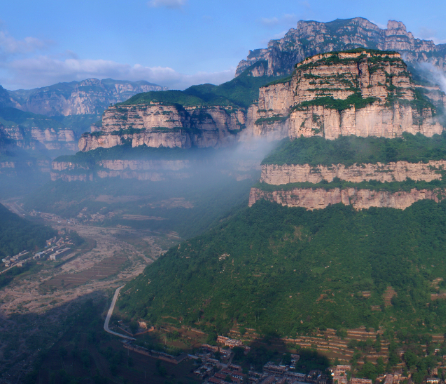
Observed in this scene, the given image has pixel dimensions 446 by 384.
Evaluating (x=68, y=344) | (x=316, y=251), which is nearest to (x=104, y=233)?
(x=68, y=344)

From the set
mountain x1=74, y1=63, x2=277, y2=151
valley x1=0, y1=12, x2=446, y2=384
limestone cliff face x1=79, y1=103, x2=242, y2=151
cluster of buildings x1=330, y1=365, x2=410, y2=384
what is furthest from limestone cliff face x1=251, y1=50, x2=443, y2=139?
limestone cliff face x1=79, y1=103, x2=242, y2=151

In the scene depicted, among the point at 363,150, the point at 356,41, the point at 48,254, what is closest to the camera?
the point at 363,150

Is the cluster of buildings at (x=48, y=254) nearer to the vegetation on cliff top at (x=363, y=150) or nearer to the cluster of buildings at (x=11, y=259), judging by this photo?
the cluster of buildings at (x=11, y=259)

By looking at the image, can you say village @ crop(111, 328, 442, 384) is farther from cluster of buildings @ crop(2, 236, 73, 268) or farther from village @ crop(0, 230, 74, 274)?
cluster of buildings @ crop(2, 236, 73, 268)

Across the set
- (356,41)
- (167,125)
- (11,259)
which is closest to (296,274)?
(11,259)

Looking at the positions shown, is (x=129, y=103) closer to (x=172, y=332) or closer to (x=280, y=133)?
(x=280, y=133)

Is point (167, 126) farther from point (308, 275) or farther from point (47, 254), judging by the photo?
point (308, 275)
